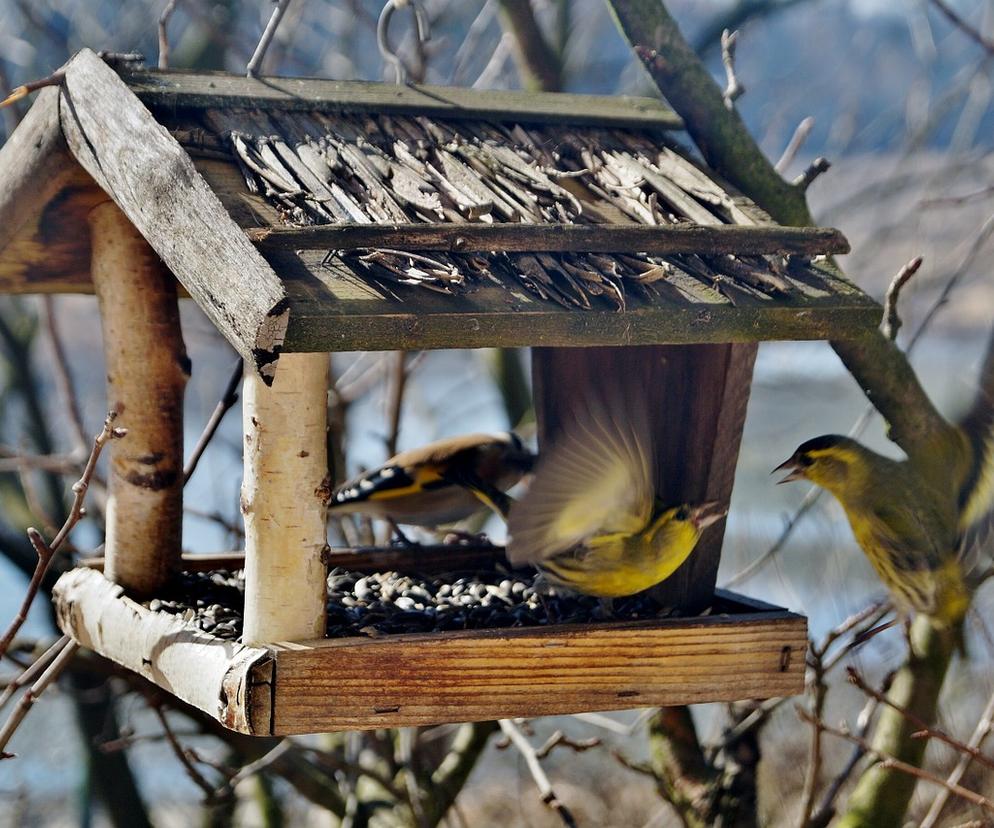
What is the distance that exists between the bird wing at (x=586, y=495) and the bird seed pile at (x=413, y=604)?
147 millimetres

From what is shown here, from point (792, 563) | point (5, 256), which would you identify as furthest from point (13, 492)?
point (792, 563)

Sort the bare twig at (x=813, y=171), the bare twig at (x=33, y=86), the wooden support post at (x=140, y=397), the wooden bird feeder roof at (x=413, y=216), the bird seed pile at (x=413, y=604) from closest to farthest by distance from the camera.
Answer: the wooden bird feeder roof at (x=413, y=216) < the bare twig at (x=33, y=86) < the bird seed pile at (x=413, y=604) < the bare twig at (x=813, y=171) < the wooden support post at (x=140, y=397)

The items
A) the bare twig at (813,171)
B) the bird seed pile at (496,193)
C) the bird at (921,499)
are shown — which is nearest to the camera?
the bird seed pile at (496,193)

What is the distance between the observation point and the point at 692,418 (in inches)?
99.7

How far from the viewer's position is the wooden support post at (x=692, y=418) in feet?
7.99

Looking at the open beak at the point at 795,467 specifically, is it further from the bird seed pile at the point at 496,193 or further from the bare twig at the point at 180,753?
the bare twig at the point at 180,753

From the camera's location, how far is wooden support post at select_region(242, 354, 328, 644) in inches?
79.5

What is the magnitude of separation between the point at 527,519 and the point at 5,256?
1.24 m

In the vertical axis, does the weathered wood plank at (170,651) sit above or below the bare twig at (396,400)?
below

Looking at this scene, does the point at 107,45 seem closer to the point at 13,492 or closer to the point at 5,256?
the point at 13,492

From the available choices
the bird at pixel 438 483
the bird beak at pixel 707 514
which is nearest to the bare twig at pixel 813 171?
the bird beak at pixel 707 514

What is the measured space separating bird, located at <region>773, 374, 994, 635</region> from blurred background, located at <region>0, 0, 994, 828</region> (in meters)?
0.68

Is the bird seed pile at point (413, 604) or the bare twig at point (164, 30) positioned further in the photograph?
the bare twig at point (164, 30)

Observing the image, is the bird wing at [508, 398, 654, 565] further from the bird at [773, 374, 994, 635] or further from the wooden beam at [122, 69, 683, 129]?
the wooden beam at [122, 69, 683, 129]
